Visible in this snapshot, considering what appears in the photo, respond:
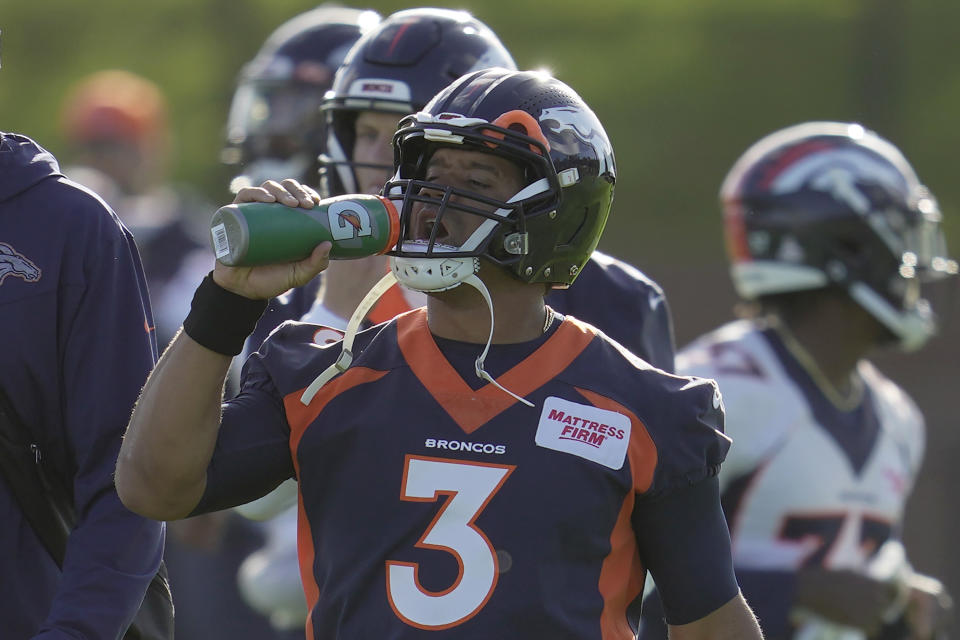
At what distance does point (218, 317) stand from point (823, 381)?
307 centimetres

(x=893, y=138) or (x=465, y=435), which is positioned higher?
(x=465, y=435)

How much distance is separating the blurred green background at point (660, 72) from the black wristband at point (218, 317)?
291 inches

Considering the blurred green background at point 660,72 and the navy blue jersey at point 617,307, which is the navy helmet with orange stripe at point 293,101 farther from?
the blurred green background at point 660,72

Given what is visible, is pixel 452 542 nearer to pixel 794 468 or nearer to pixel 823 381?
pixel 794 468

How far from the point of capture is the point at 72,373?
3.00m

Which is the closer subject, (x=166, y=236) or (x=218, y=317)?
(x=218, y=317)

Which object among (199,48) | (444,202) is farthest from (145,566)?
(199,48)

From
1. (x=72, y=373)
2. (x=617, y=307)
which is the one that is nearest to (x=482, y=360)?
(x=72, y=373)

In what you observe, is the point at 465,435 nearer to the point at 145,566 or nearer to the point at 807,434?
the point at 145,566

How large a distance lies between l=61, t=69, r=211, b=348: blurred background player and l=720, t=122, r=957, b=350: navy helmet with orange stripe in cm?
343

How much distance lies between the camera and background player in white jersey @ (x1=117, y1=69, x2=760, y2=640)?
2.74m

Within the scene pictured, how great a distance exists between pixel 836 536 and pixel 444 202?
273 cm

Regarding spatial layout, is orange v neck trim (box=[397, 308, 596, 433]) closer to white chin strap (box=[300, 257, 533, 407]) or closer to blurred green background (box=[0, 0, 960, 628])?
white chin strap (box=[300, 257, 533, 407])

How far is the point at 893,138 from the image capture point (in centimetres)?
988
